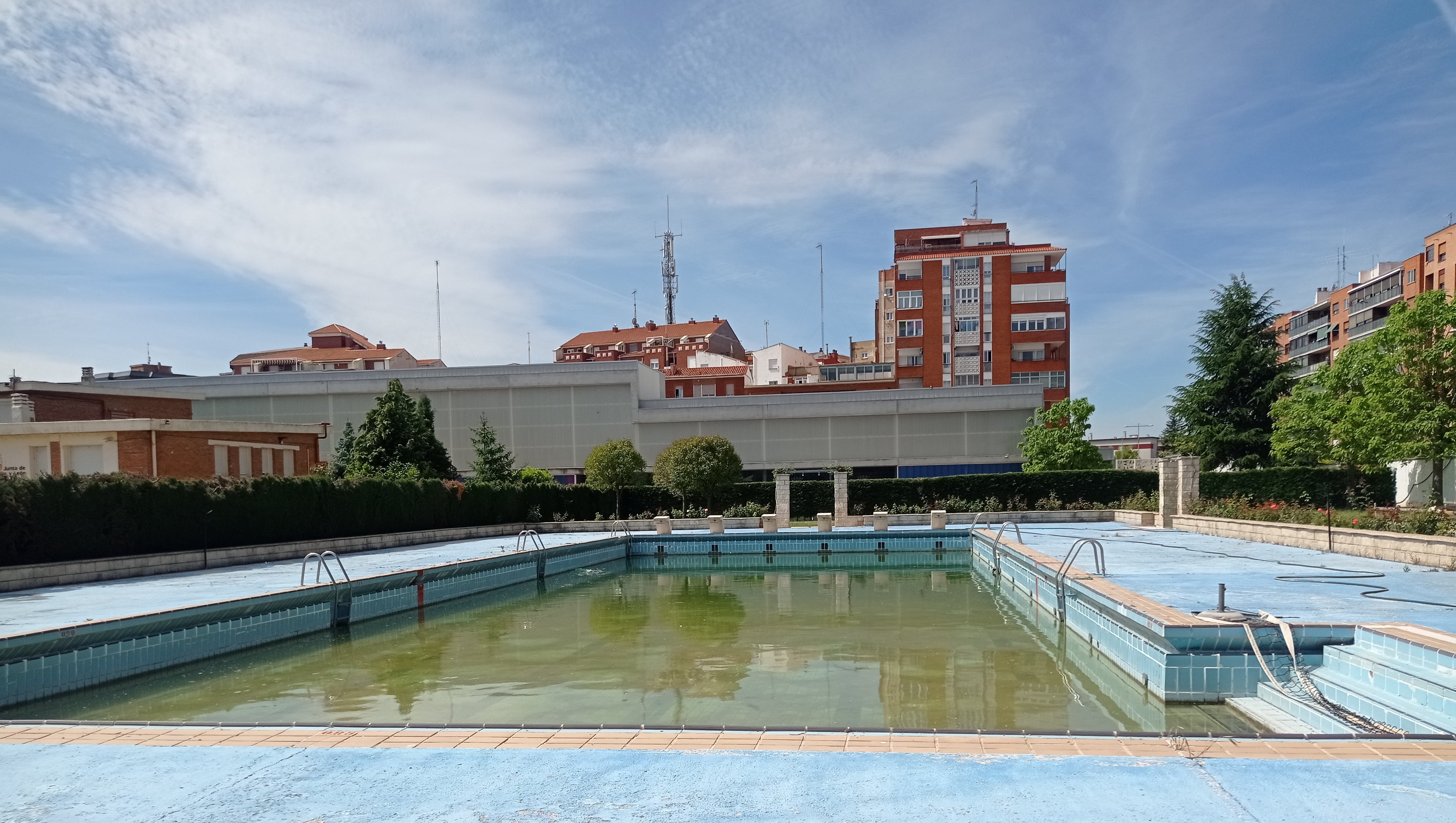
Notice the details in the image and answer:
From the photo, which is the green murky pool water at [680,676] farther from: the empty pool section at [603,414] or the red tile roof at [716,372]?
the red tile roof at [716,372]

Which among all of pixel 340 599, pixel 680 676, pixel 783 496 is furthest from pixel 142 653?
pixel 783 496

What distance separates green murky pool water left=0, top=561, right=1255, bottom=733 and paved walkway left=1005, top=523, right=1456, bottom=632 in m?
1.61

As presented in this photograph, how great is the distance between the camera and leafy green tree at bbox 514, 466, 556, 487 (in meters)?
31.5

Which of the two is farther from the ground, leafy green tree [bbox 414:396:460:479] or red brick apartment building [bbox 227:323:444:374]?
red brick apartment building [bbox 227:323:444:374]

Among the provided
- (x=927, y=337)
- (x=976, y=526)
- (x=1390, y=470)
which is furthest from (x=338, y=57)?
(x=927, y=337)

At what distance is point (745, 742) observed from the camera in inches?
187

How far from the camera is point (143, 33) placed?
12.3 meters

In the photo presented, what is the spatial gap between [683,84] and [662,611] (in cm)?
1015

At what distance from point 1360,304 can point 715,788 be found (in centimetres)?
7859

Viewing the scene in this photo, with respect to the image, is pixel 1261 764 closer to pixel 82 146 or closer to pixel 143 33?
pixel 143 33

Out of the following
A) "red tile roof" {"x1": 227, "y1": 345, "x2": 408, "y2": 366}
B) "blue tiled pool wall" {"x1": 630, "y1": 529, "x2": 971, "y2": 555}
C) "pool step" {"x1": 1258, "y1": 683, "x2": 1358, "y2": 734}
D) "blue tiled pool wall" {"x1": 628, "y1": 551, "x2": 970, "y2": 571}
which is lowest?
"blue tiled pool wall" {"x1": 628, "y1": 551, "x2": 970, "y2": 571}

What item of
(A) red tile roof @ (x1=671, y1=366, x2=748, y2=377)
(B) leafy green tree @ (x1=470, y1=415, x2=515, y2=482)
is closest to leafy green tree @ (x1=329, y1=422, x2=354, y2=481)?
(B) leafy green tree @ (x1=470, y1=415, x2=515, y2=482)

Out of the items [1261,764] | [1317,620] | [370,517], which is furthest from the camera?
[370,517]

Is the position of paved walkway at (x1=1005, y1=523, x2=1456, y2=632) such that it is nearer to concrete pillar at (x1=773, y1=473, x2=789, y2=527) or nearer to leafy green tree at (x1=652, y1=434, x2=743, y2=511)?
concrete pillar at (x1=773, y1=473, x2=789, y2=527)
